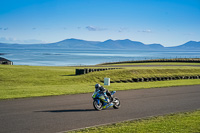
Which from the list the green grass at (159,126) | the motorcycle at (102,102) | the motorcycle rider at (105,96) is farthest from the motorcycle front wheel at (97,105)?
the green grass at (159,126)

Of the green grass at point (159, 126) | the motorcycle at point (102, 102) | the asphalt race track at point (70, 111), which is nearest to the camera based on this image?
the green grass at point (159, 126)

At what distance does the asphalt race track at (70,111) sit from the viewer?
10.6 metres

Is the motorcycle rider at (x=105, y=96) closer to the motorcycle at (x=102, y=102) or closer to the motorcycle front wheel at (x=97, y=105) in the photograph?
the motorcycle at (x=102, y=102)

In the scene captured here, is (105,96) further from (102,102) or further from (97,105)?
(97,105)

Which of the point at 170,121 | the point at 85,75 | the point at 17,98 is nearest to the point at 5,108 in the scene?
the point at 17,98

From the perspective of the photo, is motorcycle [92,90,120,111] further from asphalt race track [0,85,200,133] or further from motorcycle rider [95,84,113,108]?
asphalt race track [0,85,200,133]

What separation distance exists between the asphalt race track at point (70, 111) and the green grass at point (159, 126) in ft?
2.66

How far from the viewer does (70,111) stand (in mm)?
13617

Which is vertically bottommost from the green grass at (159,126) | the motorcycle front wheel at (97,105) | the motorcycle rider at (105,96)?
the green grass at (159,126)

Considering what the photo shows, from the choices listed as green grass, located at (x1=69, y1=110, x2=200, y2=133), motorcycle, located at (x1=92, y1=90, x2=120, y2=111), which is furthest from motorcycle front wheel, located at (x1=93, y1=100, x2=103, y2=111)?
green grass, located at (x1=69, y1=110, x2=200, y2=133)

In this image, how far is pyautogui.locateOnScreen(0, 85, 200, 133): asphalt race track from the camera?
34.9 ft

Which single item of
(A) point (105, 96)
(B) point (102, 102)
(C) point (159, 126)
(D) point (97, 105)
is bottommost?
(C) point (159, 126)

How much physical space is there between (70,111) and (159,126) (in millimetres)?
4879

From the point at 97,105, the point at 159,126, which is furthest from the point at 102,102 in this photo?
the point at 159,126
